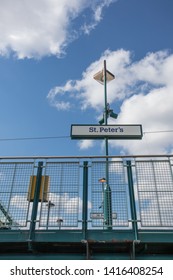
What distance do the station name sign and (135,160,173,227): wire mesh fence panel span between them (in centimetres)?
527

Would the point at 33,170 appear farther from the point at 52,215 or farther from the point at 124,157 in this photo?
the point at 124,157

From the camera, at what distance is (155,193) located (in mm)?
6004

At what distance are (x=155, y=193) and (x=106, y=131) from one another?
6.02 metres

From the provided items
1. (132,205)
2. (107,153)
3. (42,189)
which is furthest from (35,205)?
(107,153)

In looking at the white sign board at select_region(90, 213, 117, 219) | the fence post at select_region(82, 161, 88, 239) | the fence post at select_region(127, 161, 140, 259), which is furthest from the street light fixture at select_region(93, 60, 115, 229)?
the fence post at select_region(127, 161, 140, 259)

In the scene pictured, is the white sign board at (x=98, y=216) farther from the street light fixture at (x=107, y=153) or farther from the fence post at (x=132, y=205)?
the fence post at (x=132, y=205)

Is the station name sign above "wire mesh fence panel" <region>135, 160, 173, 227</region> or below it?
above

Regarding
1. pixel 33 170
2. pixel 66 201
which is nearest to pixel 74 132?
pixel 33 170

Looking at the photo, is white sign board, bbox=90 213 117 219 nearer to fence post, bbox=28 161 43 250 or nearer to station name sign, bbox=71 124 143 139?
fence post, bbox=28 161 43 250

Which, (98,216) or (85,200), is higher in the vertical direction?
(85,200)

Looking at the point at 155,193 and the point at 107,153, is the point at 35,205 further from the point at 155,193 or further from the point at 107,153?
the point at 107,153

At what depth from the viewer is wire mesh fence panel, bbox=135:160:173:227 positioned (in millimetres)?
5707
